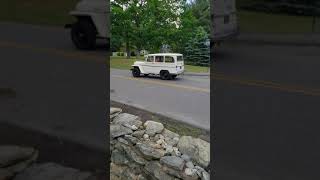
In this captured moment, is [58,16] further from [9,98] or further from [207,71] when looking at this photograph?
[207,71]

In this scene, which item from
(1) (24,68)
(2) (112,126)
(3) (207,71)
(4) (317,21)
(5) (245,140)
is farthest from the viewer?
(2) (112,126)

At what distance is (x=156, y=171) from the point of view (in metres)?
2.22

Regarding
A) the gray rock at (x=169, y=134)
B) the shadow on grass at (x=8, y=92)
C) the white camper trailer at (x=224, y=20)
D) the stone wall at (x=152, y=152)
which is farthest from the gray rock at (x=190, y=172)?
the shadow on grass at (x=8, y=92)

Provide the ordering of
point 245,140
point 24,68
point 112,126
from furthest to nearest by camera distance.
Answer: point 112,126
point 245,140
point 24,68

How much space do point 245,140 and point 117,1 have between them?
1101 mm

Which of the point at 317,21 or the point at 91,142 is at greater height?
the point at 317,21

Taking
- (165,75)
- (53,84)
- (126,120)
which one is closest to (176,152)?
(126,120)

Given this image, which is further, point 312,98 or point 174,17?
point 174,17

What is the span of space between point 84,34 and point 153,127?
758 millimetres

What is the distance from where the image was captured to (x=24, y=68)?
1.67 meters

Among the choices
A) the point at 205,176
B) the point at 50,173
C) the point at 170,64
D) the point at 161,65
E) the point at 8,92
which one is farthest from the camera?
the point at 161,65

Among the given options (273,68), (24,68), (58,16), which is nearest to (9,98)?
(24,68)

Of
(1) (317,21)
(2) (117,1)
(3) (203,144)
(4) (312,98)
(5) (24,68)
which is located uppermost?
(2) (117,1)

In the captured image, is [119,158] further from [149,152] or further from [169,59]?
[169,59]
